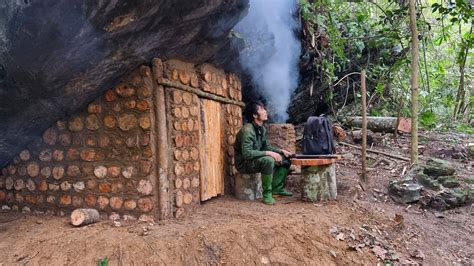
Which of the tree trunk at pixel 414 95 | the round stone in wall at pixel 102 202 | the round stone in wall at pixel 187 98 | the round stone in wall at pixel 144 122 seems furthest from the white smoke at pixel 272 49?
the round stone in wall at pixel 102 202

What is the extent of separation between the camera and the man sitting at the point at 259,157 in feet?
15.8

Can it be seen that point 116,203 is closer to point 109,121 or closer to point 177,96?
point 109,121

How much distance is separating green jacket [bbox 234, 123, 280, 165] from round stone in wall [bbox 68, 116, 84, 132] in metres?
2.10

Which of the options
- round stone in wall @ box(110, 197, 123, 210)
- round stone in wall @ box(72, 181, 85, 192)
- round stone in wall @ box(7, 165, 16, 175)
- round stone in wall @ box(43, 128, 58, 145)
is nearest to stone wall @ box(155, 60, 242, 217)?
round stone in wall @ box(110, 197, 123, 210)

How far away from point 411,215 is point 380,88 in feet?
12.9

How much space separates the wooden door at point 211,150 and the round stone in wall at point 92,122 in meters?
1.36

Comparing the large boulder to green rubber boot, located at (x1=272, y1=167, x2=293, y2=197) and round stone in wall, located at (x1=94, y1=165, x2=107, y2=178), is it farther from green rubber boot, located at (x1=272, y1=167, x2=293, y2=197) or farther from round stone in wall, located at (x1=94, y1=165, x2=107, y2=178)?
round stone in wall, located at (x1=94, y1=165, x2=107, y2=178)

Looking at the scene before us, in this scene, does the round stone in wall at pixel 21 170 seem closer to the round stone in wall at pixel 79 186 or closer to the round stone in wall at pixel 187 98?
the round stone in wall at pixel 79 186

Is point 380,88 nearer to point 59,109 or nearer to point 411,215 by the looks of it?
point 411,215

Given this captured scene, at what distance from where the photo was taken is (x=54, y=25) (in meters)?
3.04

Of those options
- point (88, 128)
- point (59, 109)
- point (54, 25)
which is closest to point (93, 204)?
point (88, 128)

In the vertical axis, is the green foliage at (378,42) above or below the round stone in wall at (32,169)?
above

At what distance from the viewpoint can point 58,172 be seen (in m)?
4.16

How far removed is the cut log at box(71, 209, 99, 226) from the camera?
3.71m
